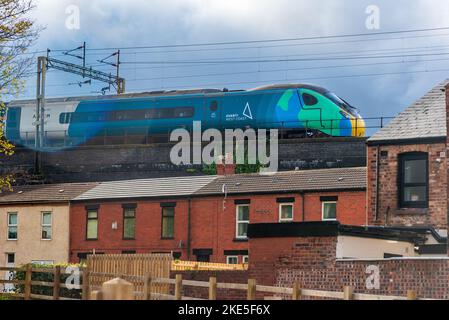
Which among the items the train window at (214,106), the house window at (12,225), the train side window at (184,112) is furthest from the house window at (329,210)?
the house window at (12,225)

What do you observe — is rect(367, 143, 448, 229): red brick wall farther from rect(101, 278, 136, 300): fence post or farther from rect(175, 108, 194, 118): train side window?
rect(101, 278, 136, 300): fence post

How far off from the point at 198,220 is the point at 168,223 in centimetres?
180

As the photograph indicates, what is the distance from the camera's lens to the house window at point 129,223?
44.5 meters

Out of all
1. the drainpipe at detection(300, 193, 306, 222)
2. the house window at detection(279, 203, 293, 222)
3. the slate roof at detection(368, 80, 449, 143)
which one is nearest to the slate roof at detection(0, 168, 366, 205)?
the drainpipe at detection(300, 193, 306, 222)

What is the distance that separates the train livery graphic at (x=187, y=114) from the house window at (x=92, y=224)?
10235 mm

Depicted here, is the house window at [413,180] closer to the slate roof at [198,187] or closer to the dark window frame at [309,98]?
the slate roof at [198,187]

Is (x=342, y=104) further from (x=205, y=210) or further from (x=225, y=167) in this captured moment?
(x=205, y=210)

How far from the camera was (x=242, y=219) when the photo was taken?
41656mm

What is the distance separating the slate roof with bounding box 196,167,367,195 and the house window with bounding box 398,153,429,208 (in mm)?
7246

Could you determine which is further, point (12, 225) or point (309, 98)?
A: point (309, 98)

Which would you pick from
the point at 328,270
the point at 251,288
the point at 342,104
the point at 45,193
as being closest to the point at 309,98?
the point at 342,104
